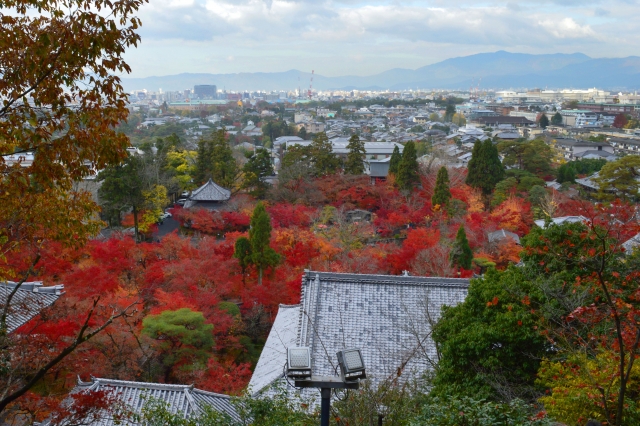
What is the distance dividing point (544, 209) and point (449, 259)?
9.35 metres

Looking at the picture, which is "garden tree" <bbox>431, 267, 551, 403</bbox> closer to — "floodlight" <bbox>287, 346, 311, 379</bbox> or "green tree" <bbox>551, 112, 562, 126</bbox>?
"floodlight" <bbox>287, 346, 311, 379</bbox>

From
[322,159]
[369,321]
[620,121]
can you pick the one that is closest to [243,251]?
[369,321]

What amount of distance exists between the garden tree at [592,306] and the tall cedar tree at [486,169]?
20149 mm

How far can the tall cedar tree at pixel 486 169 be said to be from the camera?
30.2 meters

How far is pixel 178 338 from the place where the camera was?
12359mm

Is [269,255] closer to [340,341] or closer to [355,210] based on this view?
[340,341]

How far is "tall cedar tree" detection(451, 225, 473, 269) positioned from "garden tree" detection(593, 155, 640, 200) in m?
15.2

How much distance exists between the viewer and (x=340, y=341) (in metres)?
11.0

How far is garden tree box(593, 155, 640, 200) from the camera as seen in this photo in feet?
94.2

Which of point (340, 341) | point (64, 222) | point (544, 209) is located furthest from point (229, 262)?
point (544, 209)

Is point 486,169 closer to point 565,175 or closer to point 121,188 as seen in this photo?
point 565,175

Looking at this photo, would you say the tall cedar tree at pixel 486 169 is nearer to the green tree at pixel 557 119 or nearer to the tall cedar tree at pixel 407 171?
the tall cedar tree at pixel 407 171

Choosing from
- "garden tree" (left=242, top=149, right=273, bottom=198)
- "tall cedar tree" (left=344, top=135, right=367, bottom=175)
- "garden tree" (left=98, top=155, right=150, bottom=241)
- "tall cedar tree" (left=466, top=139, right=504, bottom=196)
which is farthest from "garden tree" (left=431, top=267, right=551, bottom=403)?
"tall cedar tree" (left=344, top=135, right=367, bottom=175)

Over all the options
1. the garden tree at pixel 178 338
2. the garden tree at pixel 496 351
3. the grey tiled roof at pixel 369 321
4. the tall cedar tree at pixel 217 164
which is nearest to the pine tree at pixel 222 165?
the tall cedar tree at pixel 217 164
